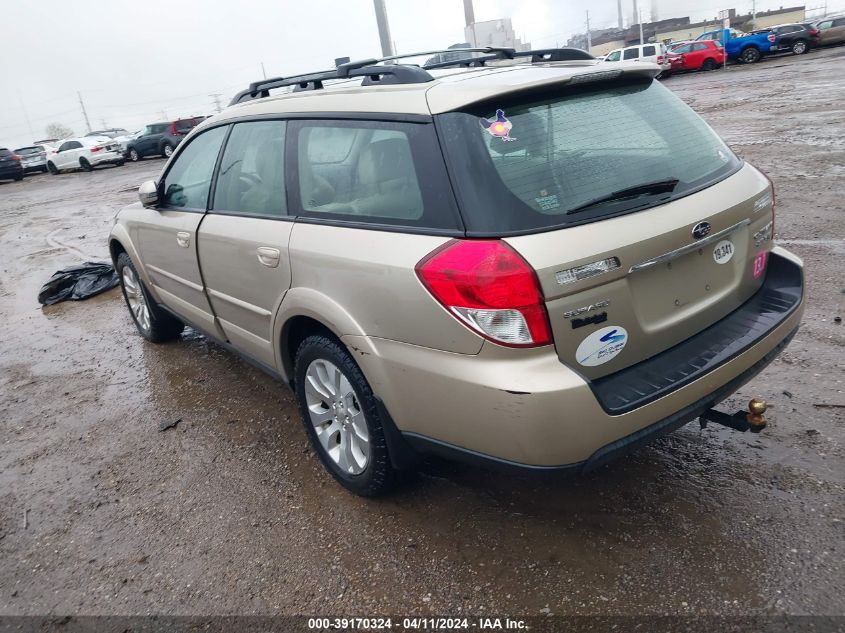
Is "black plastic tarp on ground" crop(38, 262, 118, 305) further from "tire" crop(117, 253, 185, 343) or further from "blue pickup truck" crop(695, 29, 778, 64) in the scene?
"blue pickup truck" crop(695, 29, 778, 64)

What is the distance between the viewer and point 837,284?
468 centimetres

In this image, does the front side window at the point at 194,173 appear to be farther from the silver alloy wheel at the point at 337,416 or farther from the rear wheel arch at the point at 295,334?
the silver alloy wheel at the point at 337,416

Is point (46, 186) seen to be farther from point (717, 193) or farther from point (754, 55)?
point (754, 55)

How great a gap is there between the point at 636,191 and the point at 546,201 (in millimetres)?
385

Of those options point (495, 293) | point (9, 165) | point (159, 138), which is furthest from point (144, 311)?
point (9, 165)

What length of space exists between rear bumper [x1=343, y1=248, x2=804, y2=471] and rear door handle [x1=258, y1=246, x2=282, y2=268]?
633mm

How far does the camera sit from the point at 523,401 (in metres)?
2.18

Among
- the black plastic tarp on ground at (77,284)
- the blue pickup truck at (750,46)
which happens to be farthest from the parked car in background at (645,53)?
the black plastic tarp on ground at (77,284)

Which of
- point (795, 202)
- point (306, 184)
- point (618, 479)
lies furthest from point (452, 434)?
point (795, 202)

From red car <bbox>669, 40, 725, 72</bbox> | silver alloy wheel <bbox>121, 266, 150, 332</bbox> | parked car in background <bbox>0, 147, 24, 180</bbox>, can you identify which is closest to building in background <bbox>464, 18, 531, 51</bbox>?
red car <bbox>669, 40, 725, 72</bbox>

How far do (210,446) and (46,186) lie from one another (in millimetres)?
24484

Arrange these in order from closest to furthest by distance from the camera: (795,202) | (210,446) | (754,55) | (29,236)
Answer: (210,446) < (795,202) < (29,236) < (754,55)

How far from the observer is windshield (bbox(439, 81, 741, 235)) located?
7.57ft

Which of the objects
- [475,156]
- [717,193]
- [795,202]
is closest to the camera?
[475,156]
